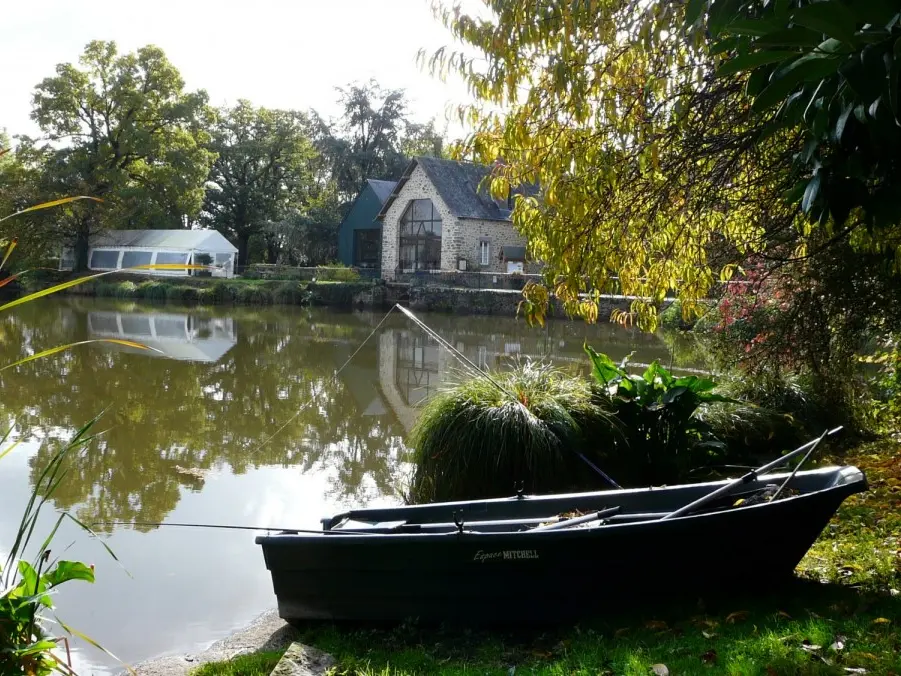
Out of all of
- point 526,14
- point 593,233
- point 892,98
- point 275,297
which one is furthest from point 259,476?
point 275,297

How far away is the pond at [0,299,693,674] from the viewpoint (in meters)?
5.70

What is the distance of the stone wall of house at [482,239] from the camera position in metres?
36.8

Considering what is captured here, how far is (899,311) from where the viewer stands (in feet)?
23.0

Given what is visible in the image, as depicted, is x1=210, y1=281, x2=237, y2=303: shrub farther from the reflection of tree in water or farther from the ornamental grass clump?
the ornamental grass clump

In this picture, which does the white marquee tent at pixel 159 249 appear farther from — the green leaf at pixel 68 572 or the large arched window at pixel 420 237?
the green leaf at pixel 68 572

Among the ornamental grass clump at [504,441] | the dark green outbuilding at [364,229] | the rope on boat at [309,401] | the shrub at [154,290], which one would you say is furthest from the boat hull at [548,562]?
the dark green outbuilding at [364,229]

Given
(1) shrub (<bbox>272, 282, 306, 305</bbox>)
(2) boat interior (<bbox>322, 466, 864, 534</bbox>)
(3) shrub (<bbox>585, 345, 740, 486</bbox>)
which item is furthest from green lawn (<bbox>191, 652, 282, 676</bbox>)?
(1) shrub (<bbox>272, 282, 306, 305</bbox>)

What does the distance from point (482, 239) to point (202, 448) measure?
28.7 meters

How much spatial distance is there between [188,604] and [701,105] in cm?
465

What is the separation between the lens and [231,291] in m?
36.0

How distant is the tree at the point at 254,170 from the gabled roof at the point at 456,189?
32.7 feet

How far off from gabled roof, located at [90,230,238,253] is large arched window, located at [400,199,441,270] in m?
9.39

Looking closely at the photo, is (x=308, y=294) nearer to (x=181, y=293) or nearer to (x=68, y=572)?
(x=181, y=293)

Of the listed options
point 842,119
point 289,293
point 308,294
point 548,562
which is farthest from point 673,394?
point 289,293
